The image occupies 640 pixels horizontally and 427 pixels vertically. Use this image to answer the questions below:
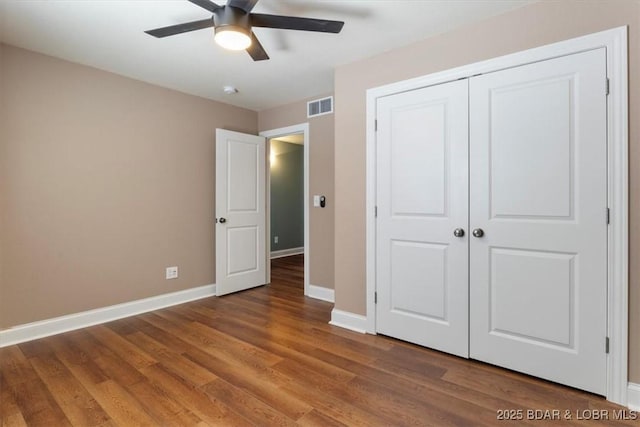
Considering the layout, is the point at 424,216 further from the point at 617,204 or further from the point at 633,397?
the point at 633,397

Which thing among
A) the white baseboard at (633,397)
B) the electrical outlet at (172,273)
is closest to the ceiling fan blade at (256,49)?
the electrical outlet at (172,273)

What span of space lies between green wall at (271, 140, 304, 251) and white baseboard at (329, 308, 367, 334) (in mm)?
3870

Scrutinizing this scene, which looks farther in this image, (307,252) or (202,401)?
(307,252)

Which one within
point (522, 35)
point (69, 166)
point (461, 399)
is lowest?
point (461, 399)

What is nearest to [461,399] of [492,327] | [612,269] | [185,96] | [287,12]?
[492,327]

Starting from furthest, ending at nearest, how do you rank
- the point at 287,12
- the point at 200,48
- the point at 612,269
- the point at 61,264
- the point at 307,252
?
the point at 307,252, the point at 61,264, the point at 200,48, the point at 287,12, the point at 612,269

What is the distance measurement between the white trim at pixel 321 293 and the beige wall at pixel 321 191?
0.05 metres

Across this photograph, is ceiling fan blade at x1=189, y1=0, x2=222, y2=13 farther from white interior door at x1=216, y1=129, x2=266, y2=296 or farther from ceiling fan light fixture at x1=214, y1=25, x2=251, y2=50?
white interior door at x1=216, y1=129, x2=266, y2=296

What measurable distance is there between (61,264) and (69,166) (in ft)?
2.95

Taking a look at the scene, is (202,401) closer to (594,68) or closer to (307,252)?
(307,252)

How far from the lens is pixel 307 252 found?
13.2 feet

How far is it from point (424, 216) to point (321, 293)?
6.16 ft

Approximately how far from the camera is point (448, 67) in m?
2.38

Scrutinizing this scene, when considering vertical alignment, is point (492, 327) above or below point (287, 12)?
below
